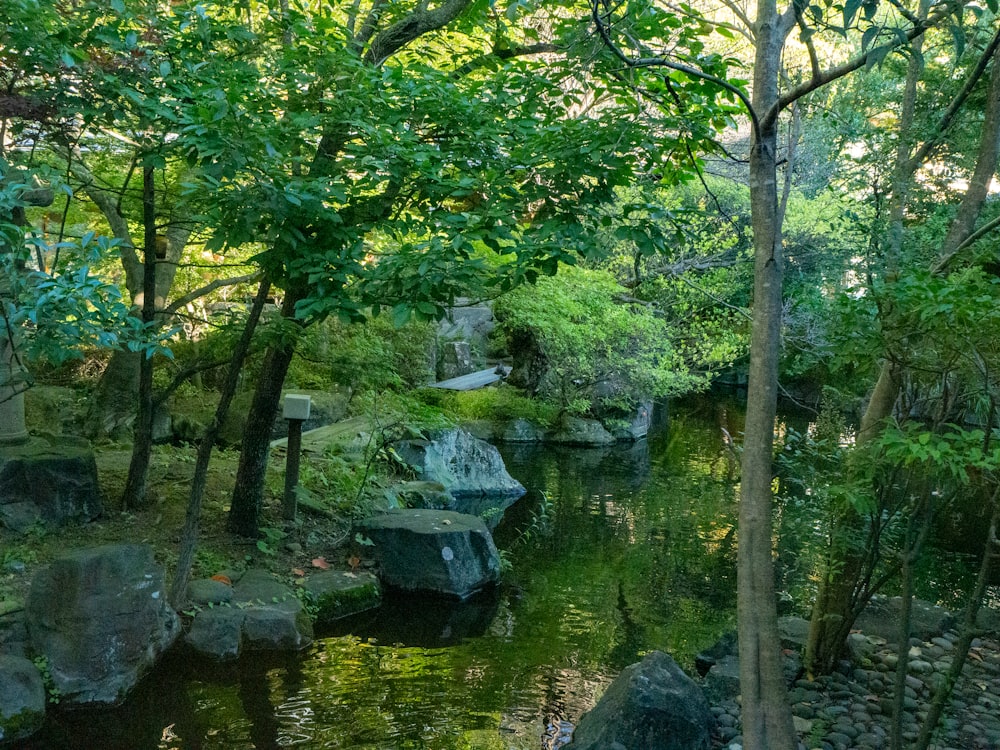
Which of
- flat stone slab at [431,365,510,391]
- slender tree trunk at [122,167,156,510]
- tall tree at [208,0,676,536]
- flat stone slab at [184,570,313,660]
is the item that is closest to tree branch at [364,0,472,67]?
tall tree at [208,0,676,536]

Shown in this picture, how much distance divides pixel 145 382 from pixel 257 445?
1161 mm

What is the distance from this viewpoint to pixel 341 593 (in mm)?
7645

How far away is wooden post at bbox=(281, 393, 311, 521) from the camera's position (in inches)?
331

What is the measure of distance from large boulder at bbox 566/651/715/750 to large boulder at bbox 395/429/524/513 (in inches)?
261

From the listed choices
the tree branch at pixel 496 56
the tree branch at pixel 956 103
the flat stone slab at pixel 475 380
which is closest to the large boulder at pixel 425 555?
the tree branch at pixel 496 56

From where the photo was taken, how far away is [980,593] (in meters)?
3.83

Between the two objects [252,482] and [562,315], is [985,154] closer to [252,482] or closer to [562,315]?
[252,482]

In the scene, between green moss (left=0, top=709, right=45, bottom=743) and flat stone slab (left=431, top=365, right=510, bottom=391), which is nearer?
green moss (left=0, top=709, right=45, bottom=743)

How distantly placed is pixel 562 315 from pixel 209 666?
9.36 meters

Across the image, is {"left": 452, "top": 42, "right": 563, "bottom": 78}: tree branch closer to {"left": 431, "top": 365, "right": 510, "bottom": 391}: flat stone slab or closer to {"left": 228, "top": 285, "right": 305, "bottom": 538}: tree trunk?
{"left": 228, "top": 285, "right": 305, "bottom": 538}: tree trunk

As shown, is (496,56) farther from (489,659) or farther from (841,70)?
(489,659)

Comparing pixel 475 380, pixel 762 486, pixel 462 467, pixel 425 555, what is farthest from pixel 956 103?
pixel 475 380

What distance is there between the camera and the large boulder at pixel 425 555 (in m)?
8.31

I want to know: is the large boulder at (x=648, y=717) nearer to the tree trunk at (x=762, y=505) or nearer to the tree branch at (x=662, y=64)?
the tree trunk at (x=762, y=505)
